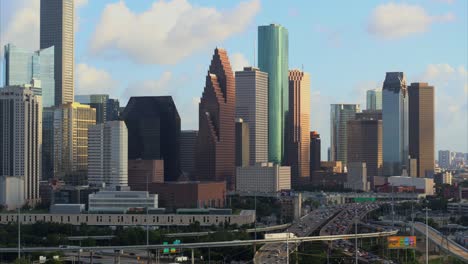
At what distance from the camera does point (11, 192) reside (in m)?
142

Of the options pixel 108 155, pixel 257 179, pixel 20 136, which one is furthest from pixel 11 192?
pixel 257 179

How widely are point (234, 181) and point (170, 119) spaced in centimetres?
2755

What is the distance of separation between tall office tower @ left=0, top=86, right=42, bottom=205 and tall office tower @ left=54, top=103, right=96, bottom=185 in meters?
23.7

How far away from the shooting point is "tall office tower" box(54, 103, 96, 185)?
179500mm

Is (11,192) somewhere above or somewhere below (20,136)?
below

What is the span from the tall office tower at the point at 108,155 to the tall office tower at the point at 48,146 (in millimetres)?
24135

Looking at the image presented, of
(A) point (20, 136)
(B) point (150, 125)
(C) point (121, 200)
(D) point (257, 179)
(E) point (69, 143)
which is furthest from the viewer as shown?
(D) point (257, 179)

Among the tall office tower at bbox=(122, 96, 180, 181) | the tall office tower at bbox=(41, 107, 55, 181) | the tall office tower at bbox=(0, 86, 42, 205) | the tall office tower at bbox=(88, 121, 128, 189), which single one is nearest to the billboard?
the tall office tower at bbox=(88, 121, 128, 189)

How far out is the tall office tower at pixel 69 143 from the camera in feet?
589

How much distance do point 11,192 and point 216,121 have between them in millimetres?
51343

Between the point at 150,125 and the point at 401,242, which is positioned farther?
the point at 150,125

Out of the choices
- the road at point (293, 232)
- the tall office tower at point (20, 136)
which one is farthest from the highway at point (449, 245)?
the tall office tower at point (20, 136)

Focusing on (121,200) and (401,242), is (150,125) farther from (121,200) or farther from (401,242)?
(401,242)

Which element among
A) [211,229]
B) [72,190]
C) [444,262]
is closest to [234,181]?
[72,190]
